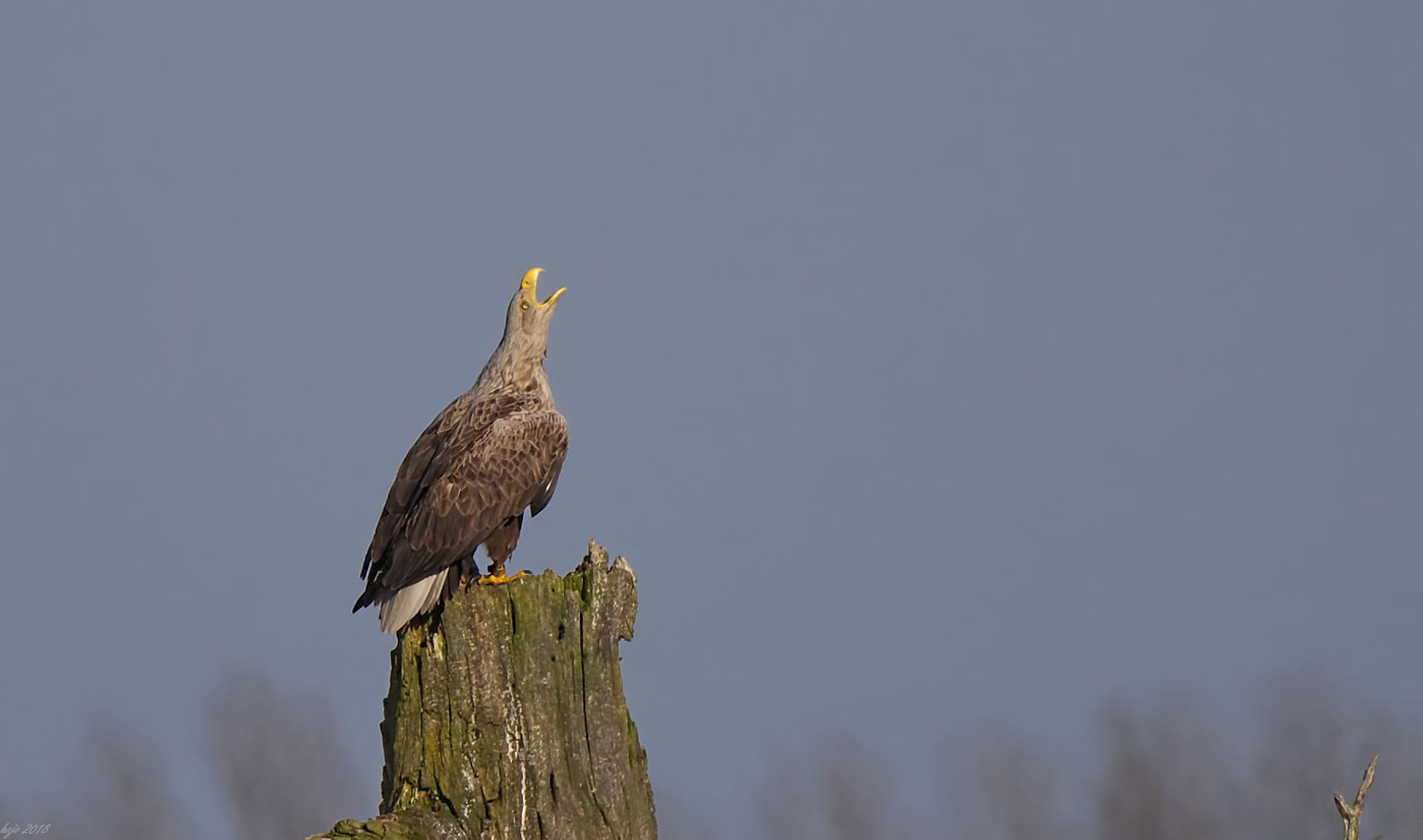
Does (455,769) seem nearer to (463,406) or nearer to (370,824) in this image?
(370,824)

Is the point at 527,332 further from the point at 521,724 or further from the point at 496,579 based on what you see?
the point at 521,724

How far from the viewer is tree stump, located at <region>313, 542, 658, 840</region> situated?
255 inches

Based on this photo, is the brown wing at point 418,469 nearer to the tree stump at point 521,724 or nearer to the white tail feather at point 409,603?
the white tail feather at point 409,603

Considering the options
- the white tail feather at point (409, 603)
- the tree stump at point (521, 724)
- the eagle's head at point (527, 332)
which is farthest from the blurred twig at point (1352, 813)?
the eagle's head at point (527, 332)

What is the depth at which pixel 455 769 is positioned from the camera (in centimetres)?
656

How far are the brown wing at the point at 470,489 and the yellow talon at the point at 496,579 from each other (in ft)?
0.71

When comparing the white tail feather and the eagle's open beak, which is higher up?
the eagle's open beak

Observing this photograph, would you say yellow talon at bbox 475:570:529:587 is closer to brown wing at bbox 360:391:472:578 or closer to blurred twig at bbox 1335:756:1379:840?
brown wing at bbox 360:391:472:578

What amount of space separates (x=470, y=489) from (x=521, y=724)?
10.1 ft

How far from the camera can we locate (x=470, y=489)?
948 cm

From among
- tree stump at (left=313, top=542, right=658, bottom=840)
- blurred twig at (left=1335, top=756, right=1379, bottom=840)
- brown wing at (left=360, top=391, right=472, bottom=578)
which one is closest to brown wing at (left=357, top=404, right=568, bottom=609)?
brown wing at (left=360, top=391, right=472, bottom=578)

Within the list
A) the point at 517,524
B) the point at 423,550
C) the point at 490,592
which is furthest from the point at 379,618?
the point at 490,592

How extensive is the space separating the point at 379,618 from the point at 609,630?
2323mm

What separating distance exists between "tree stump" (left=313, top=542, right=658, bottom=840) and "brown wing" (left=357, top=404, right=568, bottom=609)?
208cm
